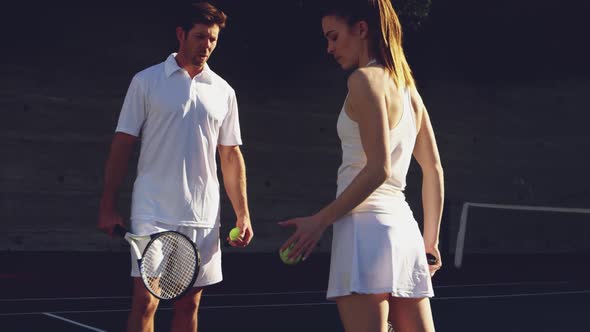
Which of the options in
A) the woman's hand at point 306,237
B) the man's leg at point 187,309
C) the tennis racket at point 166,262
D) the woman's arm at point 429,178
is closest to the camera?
the woman's hand at point 306,237

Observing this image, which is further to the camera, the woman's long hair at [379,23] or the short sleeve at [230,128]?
the short sleeve at [230,128]

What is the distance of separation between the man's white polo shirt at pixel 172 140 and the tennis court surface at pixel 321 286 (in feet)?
12.5

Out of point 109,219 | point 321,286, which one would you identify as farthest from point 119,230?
point 321,286

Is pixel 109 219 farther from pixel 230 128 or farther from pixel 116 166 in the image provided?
pixel 230 128

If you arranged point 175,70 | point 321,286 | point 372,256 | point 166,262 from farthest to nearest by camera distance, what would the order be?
point 321,286 → point 175,70 → point 166,262 → point 372,256

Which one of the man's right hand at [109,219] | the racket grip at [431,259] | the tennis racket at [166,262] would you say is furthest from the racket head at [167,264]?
the racket grip at [431,259]

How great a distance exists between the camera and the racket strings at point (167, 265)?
490cm

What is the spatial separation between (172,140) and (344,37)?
1.77 metres

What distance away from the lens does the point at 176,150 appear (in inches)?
200

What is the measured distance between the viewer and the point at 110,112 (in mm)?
15148

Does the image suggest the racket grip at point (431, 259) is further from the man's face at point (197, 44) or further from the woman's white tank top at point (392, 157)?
the man's face at point (197, 44)

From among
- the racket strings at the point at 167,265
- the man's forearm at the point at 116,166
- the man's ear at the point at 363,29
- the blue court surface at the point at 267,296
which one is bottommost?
the blue court surface at the point at 267,296

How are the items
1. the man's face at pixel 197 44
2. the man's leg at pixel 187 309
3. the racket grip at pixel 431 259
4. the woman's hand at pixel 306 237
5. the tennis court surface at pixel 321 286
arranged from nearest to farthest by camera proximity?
the woman's hand at pixel 306 237
the racket grip at pixel 431 259
the man's face at pixel 197 44
the man's leg at pixel 187 309
the tennis court surface at pixel 321 286

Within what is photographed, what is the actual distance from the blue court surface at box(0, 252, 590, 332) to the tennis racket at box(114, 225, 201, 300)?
3857 millimetres
